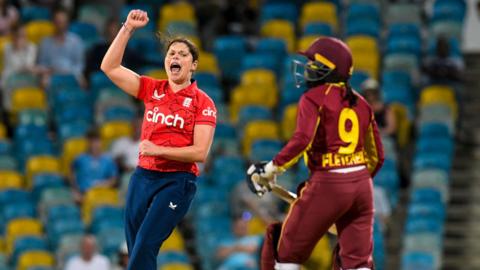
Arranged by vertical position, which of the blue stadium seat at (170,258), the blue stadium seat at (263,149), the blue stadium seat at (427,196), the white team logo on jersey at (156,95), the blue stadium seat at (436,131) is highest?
the white team logo on jersey at (156,95)

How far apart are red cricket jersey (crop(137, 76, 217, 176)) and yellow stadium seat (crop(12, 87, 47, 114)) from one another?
27.7 ft

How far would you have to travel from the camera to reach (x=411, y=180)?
16141 mm

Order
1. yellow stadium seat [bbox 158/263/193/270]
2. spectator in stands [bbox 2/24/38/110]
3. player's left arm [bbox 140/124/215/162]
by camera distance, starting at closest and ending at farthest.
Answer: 1. player's left arm [bbox 140/124/215/162]
2. yellow stadium seat [bbox 158/263/193/270]
3. spectator in stands [bbox 2/24/38/110]

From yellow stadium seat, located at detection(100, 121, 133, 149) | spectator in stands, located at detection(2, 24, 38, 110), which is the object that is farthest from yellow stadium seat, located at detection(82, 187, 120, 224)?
spectator in stands, located at detection(2, 24, 38, 110)

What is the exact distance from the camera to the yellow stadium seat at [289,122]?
16406 millimetres

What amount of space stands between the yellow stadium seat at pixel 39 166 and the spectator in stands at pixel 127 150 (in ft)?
2.37

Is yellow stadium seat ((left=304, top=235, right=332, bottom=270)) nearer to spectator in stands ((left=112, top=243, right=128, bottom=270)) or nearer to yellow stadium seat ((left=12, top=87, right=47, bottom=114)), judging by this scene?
spectator in stands ((left=112, top=243, right=128, bottom=270))

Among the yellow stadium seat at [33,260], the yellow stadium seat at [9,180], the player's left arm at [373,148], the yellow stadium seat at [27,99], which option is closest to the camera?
the player's left arm at [373,148]

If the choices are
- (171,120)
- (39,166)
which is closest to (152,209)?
(171,120)

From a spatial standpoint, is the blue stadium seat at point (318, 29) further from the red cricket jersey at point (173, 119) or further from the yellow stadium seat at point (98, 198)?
the red cricket jersey at point (173, 119)

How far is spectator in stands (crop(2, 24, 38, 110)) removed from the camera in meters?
17.5

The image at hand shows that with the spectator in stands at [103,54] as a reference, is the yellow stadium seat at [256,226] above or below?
below

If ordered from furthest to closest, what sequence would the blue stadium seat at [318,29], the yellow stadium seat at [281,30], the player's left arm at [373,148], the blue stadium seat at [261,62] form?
the yellow stadium seat at [281,30] → the blue stadium seat at [318,29] → the blue stadium seat at [261,62] → the player's left arm at [373,148]

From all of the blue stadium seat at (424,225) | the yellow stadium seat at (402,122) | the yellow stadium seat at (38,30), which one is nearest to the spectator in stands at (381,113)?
the yellow stadium seat at (402,122)
